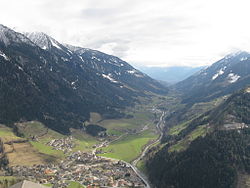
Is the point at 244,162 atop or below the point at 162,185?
atop

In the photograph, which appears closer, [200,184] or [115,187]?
[200,184]

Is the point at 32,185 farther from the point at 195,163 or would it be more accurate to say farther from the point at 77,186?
the point at 195,163

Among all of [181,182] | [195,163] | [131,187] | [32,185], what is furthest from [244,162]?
[32,185]

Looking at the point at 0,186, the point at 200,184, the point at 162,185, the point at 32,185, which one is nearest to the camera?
the point at 32,185

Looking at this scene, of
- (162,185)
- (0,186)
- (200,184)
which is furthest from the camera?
(162,185)

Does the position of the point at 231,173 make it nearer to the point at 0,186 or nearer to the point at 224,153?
the point at 224,153

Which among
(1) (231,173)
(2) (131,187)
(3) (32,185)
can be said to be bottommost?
(2) (131,187)

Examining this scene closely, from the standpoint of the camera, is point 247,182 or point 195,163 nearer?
point 247,182

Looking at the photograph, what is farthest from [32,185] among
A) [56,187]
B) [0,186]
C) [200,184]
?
[200,184]

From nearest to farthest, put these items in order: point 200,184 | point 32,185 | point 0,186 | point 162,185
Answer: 1. point 32,185
2. point 0,186
3. point 200,184
4. point 162,185
